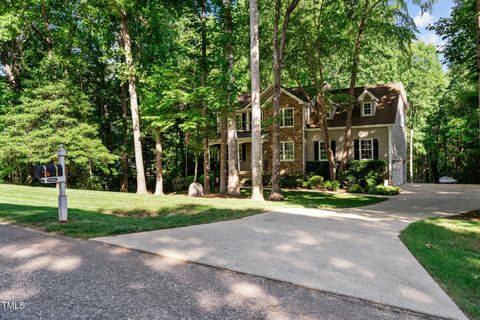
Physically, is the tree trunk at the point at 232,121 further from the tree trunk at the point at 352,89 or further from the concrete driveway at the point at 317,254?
the concrete driveway at the point at 317,254

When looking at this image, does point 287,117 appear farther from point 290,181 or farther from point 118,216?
point 118,216

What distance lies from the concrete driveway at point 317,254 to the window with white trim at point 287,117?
18.5 m

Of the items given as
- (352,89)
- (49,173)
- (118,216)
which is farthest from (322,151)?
(49,173)

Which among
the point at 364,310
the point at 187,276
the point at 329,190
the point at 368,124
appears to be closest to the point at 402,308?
the point at 364,310

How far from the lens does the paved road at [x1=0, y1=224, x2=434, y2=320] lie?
2.91 m

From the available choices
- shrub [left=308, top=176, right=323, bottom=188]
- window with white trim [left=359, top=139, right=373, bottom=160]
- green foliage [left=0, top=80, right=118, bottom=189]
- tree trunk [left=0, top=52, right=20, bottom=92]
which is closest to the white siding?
window with white trim [left=359, top=139, right=373, bottom=160]

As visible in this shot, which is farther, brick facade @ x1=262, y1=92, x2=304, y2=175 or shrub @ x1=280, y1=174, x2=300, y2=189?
brick facade @ x1=262, y1=92, x2=304, y2=175

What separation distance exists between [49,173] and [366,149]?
21208mm

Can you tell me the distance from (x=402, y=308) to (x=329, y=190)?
18.7m

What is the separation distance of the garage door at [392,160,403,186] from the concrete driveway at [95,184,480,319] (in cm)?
1704

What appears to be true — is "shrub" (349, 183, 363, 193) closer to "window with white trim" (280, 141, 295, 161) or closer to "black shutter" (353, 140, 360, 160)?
"black shutter" (353, 140, 360, 160)

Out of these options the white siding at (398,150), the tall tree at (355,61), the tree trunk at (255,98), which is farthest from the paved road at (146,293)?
the white siding at (398,150)

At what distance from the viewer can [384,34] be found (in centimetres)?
1942

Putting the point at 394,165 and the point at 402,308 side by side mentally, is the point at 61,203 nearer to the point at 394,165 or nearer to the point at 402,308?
the point at 402,308
